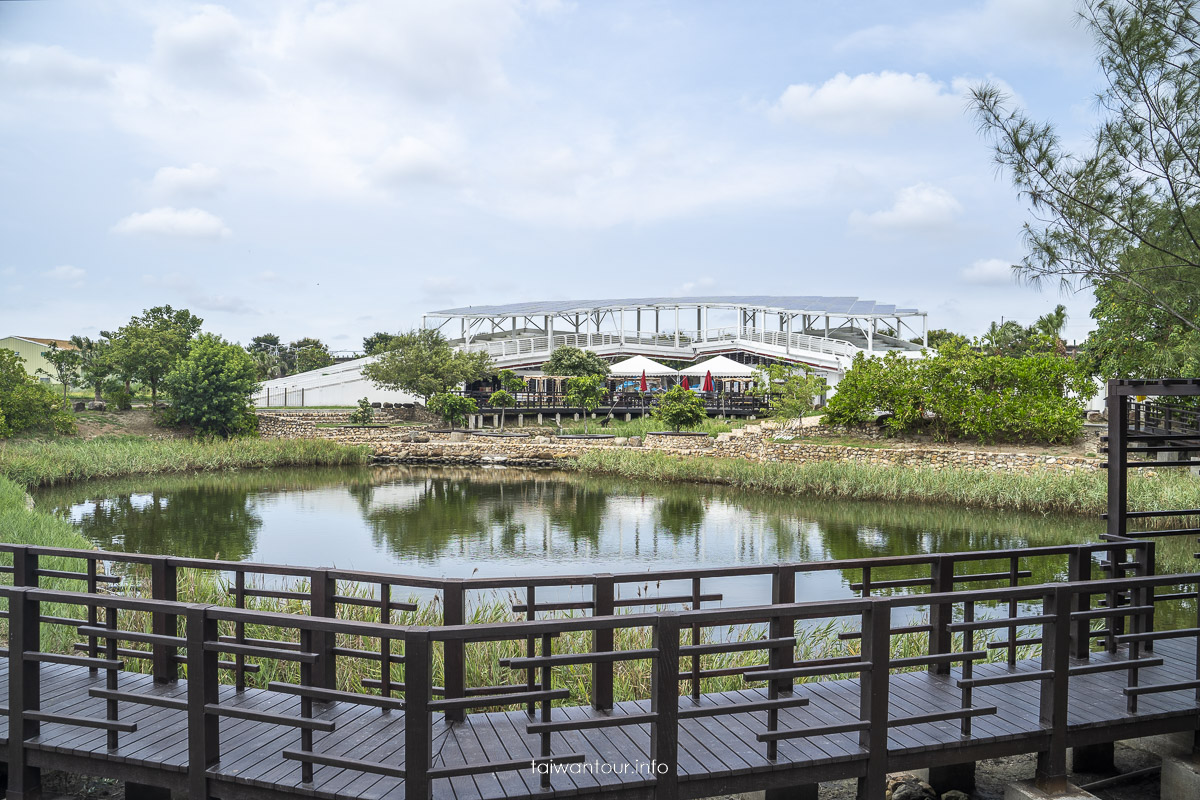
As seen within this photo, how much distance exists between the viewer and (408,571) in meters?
10.2

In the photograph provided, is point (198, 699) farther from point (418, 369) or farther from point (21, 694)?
point (418, 369)

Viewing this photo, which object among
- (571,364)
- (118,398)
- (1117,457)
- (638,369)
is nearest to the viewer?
(1117,457)

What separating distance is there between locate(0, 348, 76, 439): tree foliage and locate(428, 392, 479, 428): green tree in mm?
11402

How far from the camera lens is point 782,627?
3967 millimetres

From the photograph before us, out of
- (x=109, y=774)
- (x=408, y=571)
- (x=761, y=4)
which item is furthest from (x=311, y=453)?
(x=109, y=774)

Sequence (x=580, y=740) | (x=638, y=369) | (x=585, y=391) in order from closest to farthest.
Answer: (x=580, y=740) → (x=585, y=391) → (x=638, y=369)

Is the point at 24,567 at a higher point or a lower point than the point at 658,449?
higher

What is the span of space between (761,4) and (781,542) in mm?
9120

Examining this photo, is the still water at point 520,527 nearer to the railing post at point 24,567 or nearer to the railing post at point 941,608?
the railing post at point 941,608

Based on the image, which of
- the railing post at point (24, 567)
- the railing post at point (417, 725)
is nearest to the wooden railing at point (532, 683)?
the railing post at point (417, 725)

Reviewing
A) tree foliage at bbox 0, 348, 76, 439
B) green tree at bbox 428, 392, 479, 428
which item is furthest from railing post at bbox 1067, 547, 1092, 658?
green tree at bbox 428, 392, 479, 428

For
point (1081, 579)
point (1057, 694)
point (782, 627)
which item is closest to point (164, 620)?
point (782, 627)

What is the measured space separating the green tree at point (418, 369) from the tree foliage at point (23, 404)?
11466 mm

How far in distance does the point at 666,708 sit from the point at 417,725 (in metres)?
1.02
